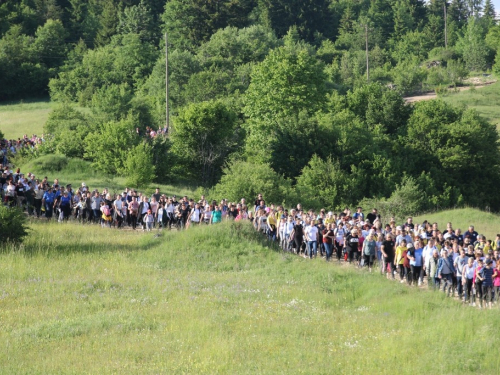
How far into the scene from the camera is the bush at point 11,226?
25.7 metres

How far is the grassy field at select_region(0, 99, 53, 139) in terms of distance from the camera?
233 ft

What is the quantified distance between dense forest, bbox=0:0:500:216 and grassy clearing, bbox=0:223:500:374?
14.7 meters

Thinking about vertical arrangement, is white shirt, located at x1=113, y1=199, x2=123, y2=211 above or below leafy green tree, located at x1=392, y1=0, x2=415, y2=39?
below

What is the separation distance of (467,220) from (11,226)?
23.2 m

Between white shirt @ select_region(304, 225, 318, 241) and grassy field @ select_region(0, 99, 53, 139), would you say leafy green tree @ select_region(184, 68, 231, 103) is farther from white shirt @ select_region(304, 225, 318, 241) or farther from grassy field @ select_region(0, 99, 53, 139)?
white shirt @ select_region(304, 225, 318, 241)

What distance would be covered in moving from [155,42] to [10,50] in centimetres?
2457

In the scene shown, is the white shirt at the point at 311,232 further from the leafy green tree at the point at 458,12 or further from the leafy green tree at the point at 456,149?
the leafy green tree at the point at 458,12

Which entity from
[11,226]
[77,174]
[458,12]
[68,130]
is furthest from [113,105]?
[458,12]

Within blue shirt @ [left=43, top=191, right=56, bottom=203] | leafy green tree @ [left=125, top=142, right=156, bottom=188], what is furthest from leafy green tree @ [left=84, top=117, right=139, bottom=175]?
blue shirt @ [left=43, top=191, right=56, bottom=203]

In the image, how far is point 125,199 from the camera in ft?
102

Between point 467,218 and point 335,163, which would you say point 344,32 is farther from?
point 467,218

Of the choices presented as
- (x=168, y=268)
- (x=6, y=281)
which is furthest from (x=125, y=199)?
(x=6, y=281)

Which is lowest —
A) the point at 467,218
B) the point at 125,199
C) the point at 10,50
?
the point at 467,218

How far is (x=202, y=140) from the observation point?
5369cm
